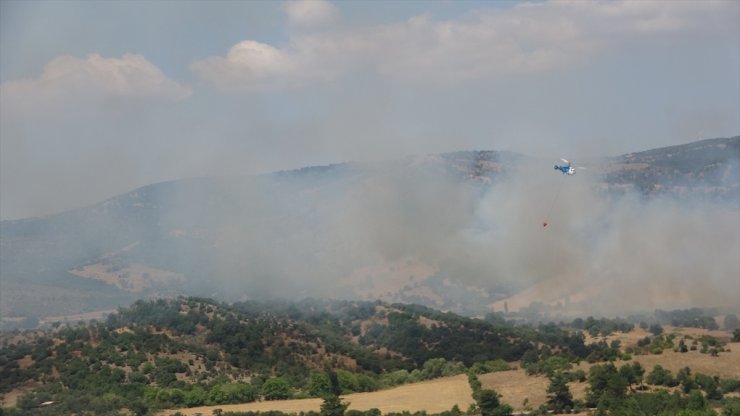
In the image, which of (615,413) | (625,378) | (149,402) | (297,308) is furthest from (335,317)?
(615,413)

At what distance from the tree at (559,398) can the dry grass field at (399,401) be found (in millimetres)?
Answer: 6832

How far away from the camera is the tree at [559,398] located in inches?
2800

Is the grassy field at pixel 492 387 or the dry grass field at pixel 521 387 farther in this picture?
the grassy field at pixel 492 387

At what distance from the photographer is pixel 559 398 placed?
71.6m

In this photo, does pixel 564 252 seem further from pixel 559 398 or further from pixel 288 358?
pixel 559 398

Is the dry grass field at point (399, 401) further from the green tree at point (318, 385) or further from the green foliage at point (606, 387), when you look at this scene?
the green foliage at point (606, 387)

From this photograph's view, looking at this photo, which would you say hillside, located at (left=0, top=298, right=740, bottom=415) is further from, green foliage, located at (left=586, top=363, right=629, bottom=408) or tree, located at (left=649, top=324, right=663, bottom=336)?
green foliage, located at (left=586, top=363, right=629, bottom=408)

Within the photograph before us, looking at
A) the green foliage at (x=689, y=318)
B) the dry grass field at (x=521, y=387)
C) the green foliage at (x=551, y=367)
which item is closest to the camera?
the dry grass field at (x=521, y=387)

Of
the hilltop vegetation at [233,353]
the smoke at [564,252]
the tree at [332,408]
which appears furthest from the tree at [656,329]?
the tree at [332,408]

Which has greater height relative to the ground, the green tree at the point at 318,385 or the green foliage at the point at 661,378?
the green tree at the point at 318,385

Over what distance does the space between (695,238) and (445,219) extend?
6588 centimetres

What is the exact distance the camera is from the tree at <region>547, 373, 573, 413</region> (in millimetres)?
71125

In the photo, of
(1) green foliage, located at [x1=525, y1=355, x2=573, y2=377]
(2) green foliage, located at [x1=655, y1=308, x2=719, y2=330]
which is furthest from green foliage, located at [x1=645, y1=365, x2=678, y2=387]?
(2) green foliage, located at [x1=655, y1=308, x2=719, y2=330]

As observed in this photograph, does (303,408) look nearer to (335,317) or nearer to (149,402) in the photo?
(149,402)
